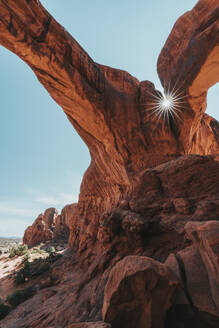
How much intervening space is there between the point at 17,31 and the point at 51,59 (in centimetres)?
171

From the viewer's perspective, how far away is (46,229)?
30234 mm

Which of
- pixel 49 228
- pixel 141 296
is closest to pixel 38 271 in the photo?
pixel 141 296

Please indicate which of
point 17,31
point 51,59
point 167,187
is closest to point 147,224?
point 167,187

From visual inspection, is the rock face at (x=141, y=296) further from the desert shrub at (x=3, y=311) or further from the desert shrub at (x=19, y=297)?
the desert shrub at (x=19, y=297)

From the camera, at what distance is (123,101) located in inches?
391

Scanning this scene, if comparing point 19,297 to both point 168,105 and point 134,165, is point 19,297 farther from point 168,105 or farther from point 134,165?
point 168,105

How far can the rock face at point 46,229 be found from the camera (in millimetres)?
29078

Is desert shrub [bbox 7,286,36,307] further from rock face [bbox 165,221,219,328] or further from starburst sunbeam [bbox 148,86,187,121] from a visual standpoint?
starburst sunbeam [bbox 148,86,187,121]

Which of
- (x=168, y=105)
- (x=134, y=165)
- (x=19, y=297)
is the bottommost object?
(x=19, y=297)

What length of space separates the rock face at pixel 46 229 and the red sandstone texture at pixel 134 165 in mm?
16981

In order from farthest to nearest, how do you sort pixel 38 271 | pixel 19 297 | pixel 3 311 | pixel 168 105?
1. pixel 38 271
2. pixel 168 105
3. pixel 19 297
4. pixel 3 311

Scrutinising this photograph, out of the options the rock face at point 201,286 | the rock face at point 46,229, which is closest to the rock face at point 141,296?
the rock face at point 201,286

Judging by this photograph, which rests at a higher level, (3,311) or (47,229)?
(47,229)

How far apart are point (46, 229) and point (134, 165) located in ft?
99.0
